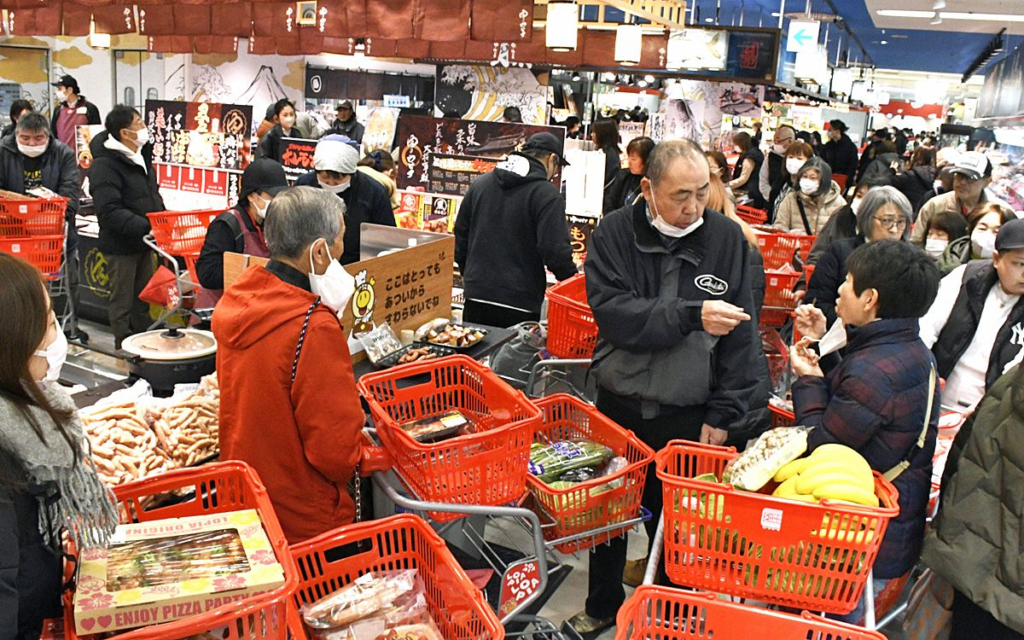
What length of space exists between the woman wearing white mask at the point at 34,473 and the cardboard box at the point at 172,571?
93 millimetres

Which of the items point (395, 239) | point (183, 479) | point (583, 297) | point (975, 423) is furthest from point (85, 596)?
point (583, 297)

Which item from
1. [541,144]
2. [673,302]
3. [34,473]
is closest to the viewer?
[34,473]

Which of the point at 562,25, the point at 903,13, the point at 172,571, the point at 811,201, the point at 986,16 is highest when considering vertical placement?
the point at 903,13

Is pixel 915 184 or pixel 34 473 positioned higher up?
pixel 915 184

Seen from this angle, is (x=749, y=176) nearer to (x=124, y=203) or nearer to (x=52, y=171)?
(x=124, y=203)

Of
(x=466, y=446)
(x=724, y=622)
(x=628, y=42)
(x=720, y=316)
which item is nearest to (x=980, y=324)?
(x=720, y=316)

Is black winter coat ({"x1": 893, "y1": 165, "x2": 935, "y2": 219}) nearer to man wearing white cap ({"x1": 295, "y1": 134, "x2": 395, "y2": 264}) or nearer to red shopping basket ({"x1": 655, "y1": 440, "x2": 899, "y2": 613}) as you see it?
man wearing white cap ({"x1": 295, "y1": 134, "x2": 395, "y2": 264})

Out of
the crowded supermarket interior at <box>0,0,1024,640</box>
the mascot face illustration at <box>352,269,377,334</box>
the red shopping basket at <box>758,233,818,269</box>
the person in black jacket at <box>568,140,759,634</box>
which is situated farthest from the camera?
the red shopping basket at <box>758,233,818,269</box>

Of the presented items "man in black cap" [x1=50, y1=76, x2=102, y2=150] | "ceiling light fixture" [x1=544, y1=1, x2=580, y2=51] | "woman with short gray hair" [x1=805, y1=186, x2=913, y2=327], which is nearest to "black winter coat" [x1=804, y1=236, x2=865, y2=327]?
"woman with short gray hair" [x1=805, y1=186, x2=913, y2=327]

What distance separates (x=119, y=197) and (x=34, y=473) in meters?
A: 5.12

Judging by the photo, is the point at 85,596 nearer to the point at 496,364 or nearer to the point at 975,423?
the point at 975,423

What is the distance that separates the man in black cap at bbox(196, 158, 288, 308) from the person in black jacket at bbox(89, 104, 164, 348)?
1868 mm

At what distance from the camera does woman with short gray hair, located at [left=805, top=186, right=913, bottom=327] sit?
4.69 meters

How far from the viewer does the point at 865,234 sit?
480 cm
